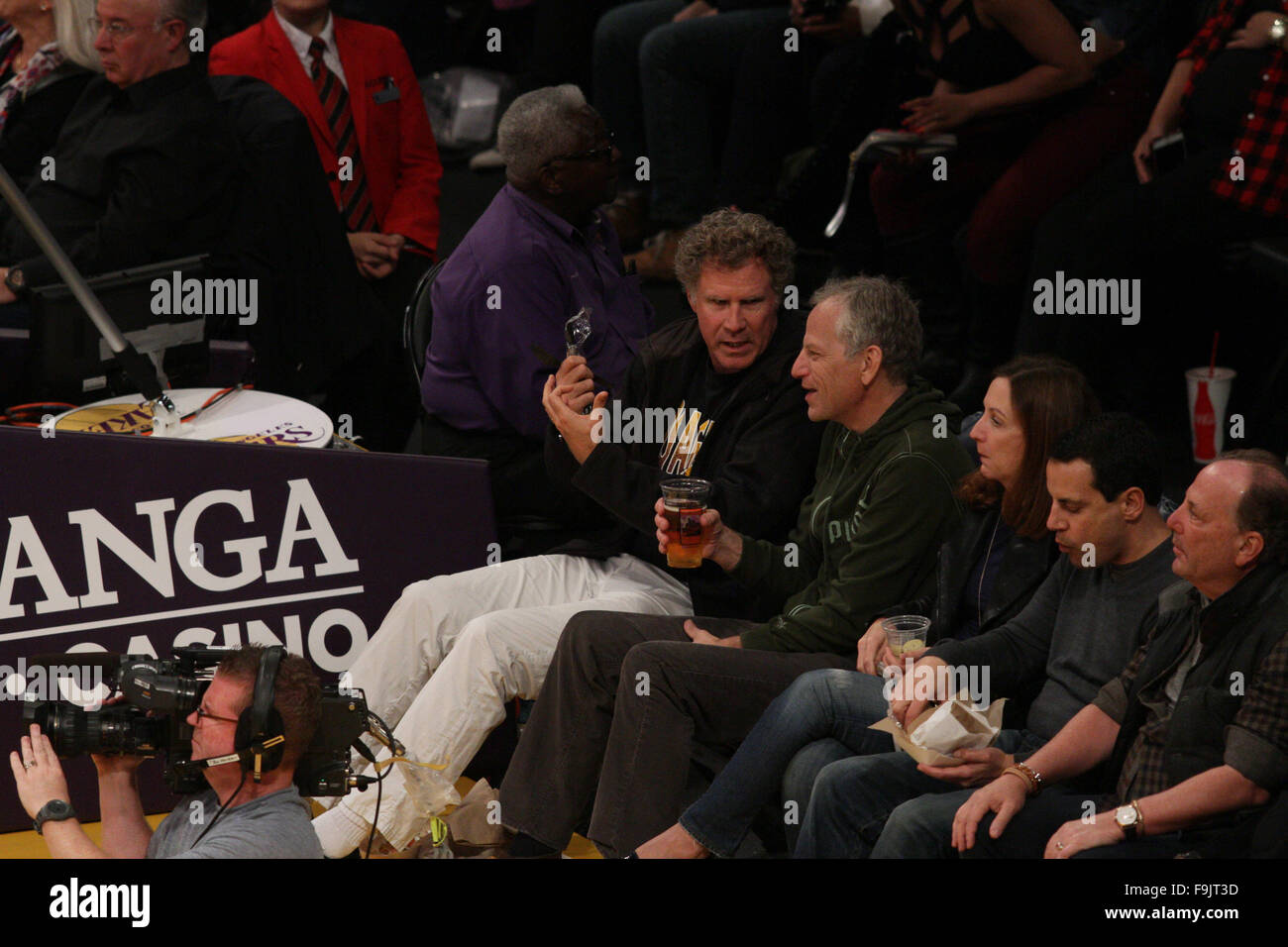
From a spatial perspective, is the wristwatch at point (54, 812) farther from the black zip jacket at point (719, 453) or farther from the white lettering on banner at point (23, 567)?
the black zip jacket at point (719, 453)

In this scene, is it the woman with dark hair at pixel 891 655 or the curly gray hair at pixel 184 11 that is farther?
the curly gray hair at pixel 184 11

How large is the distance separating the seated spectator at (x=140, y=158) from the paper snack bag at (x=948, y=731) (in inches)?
114

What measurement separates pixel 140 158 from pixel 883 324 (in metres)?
2.48

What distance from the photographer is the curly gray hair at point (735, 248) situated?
4.60 meters

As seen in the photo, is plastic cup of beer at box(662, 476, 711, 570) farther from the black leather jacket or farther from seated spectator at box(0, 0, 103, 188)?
seated spectator at box(0, 0, 103, 188)

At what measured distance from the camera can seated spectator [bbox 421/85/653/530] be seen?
503cm

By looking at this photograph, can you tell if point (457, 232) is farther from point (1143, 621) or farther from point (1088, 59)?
point (1143, 621)

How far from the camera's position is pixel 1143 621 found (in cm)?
378

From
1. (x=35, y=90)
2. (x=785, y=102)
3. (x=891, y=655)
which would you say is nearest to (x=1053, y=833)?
(x=891, y=655)

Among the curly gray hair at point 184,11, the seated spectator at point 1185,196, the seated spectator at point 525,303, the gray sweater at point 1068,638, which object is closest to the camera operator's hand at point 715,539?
the gray sweater at point 1068,638

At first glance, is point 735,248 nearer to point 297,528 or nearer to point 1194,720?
point 297,528

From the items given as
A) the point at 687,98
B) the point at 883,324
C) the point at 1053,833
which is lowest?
the point at 1053,833

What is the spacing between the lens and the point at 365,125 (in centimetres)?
649
